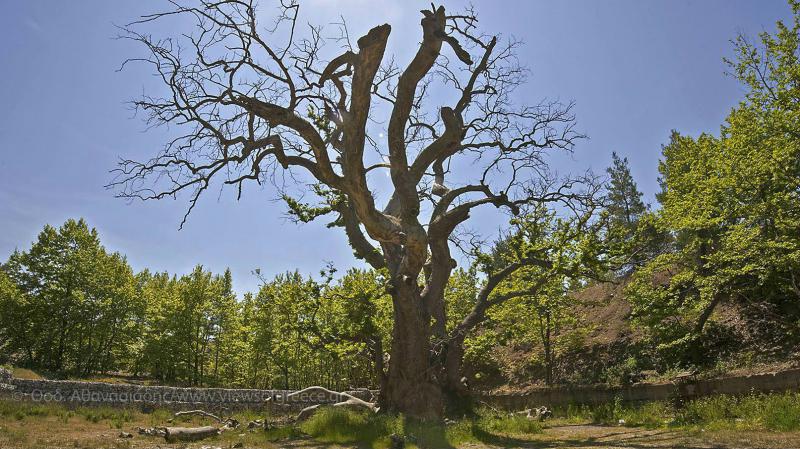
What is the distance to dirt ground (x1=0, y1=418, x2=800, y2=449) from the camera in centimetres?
816

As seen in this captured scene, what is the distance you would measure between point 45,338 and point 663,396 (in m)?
36.5

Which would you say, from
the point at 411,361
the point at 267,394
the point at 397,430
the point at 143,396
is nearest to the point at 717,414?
the point at 411,361

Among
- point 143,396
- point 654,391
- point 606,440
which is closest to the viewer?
point 606,440

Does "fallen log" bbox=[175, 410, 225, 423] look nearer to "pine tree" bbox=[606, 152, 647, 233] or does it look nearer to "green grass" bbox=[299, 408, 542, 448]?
"green grass" bbox=[299, 408, 542, 448]

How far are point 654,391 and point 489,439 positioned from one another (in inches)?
307

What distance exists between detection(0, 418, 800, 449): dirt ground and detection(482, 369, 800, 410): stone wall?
281 cm

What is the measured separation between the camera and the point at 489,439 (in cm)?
1052

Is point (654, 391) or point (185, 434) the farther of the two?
point (654, 391)

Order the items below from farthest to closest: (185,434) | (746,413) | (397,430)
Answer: (185,434) → (746,413) → (397,430)

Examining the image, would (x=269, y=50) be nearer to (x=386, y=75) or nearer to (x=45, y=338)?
(x=386, y=75)

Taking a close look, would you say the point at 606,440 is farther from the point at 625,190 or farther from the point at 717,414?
the point at 625,190

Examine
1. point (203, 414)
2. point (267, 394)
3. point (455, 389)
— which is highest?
point (267, 394)

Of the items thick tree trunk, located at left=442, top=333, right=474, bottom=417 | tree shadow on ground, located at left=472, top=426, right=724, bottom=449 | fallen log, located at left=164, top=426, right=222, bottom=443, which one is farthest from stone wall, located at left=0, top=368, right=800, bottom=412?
fallen log, located at left=164, top=426, right=222, bottom=443

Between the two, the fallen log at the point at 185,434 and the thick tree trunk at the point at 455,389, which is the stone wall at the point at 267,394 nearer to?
the thick tree trunk at the point at 455,389
